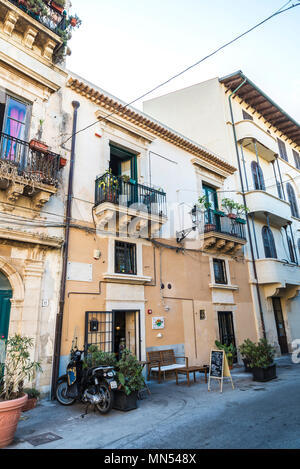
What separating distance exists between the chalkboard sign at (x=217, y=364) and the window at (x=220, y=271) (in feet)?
16.2

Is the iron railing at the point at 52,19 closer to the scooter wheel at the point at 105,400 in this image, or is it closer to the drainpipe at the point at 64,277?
the drainpipe at the point at 64,277

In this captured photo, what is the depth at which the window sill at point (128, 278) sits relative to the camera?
8.34m

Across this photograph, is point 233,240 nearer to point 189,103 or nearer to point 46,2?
point 189,103

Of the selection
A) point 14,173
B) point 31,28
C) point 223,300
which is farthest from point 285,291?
point 31,28

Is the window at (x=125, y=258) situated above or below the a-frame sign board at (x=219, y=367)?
above

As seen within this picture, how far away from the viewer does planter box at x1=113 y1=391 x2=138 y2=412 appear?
5.66 m

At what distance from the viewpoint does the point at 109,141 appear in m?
9.82

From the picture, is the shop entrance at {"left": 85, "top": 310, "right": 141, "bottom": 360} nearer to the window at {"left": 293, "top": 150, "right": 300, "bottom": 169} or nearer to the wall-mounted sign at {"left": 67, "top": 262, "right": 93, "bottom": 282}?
the wall-mounted sign at {"left": 67, "top": 262, "right": 93, "bottom": 282}

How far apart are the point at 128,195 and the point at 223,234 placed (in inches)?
184

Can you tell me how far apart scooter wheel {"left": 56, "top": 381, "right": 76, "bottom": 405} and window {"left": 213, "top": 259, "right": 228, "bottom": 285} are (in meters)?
7.58

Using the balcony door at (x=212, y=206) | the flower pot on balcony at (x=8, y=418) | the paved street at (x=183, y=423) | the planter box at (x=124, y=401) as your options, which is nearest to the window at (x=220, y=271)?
the balcony door at (x=212, y=206)

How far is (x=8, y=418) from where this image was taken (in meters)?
4.07

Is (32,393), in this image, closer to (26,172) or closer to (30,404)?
(30,404)

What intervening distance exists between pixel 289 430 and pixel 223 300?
7509mm
